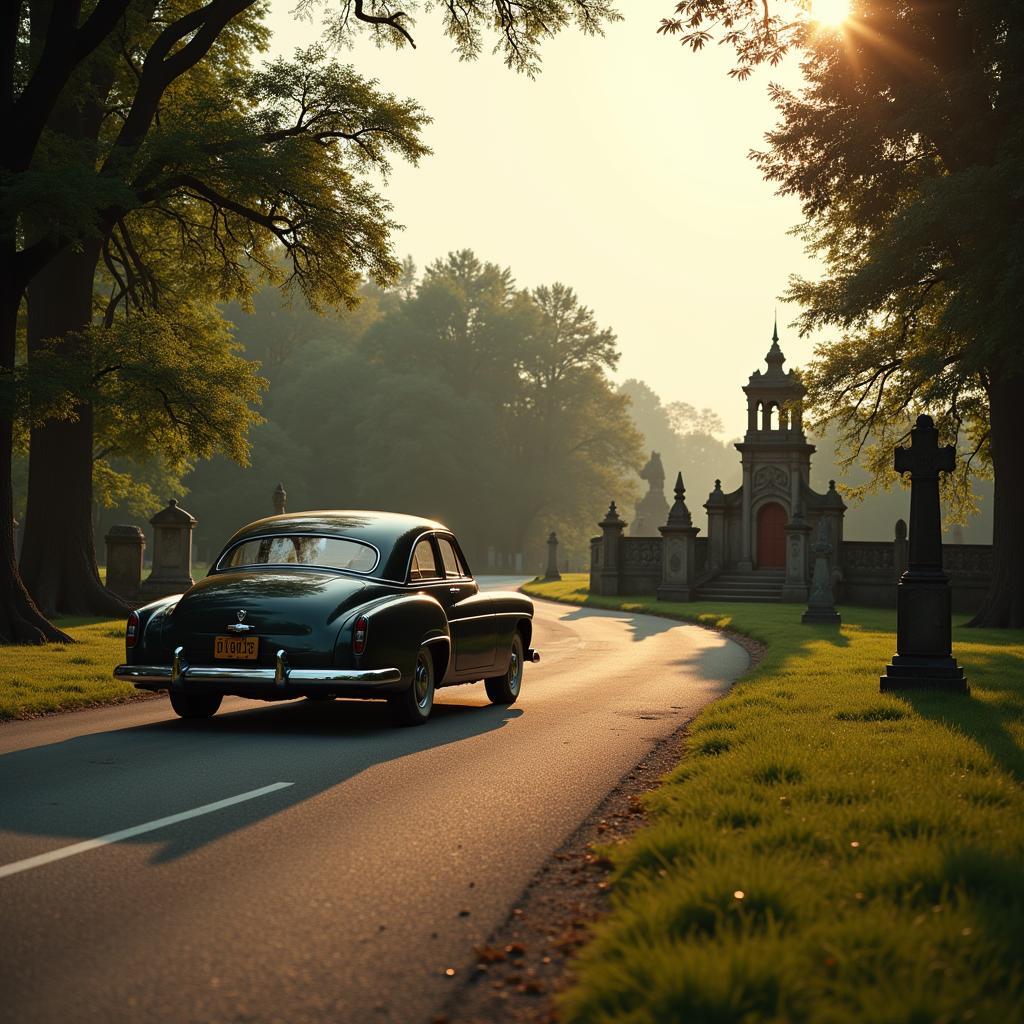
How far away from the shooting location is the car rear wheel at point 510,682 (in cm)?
1263

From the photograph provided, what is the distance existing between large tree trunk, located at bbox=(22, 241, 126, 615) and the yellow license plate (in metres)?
14.3

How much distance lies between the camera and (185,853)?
5.72 m

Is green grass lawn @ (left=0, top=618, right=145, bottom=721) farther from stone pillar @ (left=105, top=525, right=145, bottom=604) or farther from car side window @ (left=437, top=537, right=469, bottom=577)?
stone pillar @ (left=105, top=525, right=145, bottom=604)

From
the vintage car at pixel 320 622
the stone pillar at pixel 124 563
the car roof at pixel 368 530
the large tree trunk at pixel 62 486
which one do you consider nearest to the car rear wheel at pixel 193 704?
the vintage car at pixel 320 622

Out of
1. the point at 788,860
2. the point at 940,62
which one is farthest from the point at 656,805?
the point at 940,62

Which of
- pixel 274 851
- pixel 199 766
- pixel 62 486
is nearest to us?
pixel 274 851

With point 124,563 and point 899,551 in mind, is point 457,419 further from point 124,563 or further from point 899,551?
point 124,563

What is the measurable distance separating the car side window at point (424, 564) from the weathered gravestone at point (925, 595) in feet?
16.0

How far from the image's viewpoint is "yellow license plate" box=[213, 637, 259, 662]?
956 cm

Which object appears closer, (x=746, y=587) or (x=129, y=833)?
(x=129, y=833)

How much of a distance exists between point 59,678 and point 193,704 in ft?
10.1

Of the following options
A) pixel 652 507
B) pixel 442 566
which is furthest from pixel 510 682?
pixel 652 507

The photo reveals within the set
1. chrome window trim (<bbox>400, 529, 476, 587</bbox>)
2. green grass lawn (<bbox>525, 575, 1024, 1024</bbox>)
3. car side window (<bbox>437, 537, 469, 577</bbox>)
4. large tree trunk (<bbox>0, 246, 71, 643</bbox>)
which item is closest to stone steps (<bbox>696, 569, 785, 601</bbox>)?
large tree trunk (<bbox>0, 246, 71, 643</bbox>)

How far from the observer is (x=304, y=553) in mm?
10734
